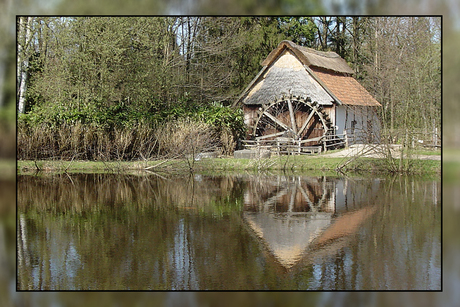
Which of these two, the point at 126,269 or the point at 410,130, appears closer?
the point at 126,269

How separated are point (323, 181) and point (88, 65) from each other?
7.64 meters

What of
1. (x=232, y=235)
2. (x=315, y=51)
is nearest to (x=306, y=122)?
(x=315, y=51)

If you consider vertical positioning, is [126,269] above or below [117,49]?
below

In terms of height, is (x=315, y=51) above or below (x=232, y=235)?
above

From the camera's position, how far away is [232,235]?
28.3 ft

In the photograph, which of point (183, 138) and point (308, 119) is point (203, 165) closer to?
point (183, 138)

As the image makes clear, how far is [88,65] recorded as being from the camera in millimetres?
15852

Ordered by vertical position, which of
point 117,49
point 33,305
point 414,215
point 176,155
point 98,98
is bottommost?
point 33,305

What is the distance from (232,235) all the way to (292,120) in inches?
392

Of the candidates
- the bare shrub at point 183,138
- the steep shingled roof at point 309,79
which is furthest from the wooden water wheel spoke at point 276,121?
the bare shrub at point 183,138

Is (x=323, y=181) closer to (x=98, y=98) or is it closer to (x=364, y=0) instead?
(x=364, y=0)

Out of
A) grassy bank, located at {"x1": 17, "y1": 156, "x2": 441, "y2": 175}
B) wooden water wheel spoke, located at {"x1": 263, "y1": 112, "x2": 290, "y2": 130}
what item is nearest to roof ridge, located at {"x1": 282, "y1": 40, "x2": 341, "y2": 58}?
wooden water wheel spoke, located at {"x1": 263, "y1": 112, "x2": 290, "y2": 130}

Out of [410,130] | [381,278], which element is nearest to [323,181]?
[410,130]

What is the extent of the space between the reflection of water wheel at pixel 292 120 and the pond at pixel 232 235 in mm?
4808
